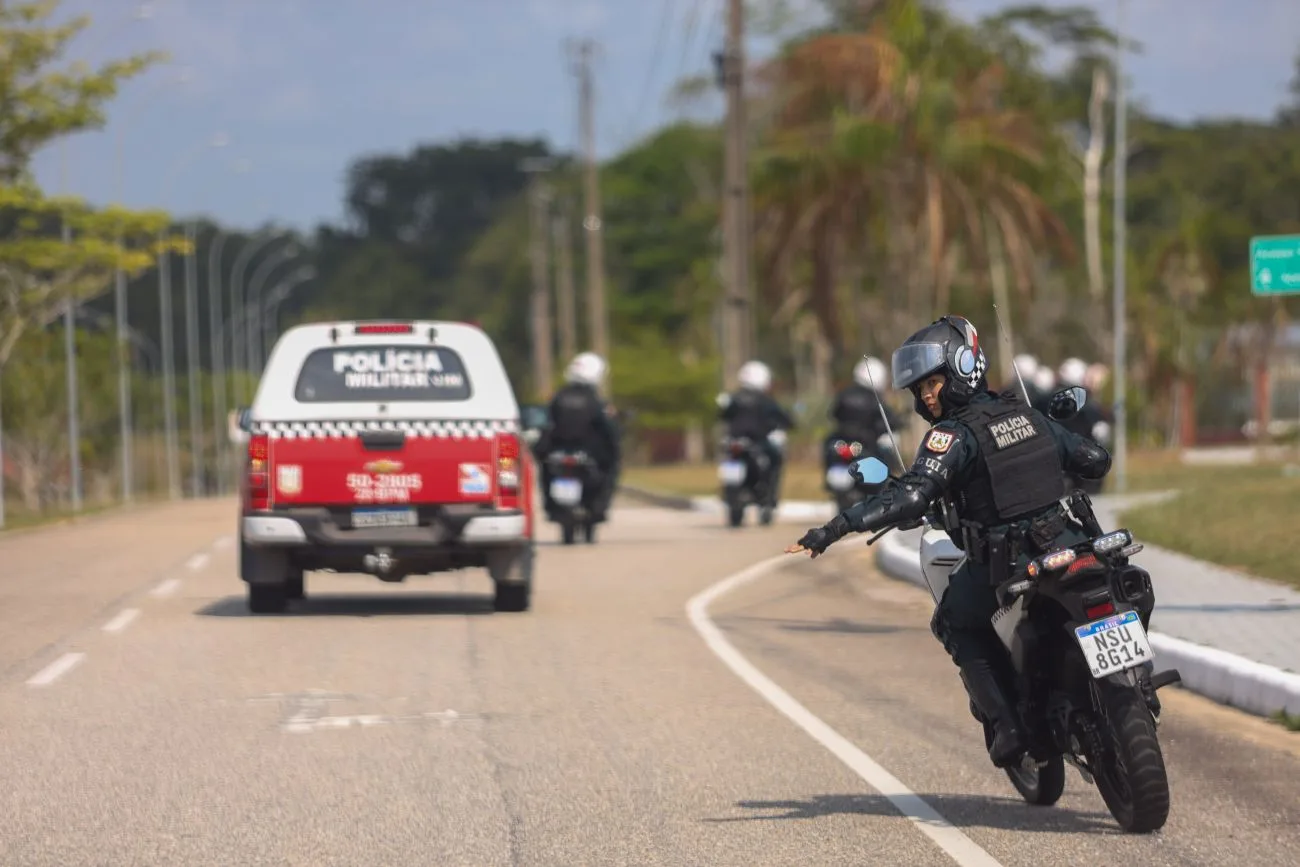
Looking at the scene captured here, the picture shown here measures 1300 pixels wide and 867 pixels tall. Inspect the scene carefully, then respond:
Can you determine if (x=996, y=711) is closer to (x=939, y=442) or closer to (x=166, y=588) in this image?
(x=939, y=442)

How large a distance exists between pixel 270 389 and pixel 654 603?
136 inches

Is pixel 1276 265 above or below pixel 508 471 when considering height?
above

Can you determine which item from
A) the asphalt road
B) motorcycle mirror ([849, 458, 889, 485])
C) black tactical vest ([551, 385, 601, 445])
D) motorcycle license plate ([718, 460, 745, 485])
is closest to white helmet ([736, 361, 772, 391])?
motorcycle license plate ([718, 460, 745, 485])

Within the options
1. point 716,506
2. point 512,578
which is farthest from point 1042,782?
point 716,506

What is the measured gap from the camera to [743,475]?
87.1ft

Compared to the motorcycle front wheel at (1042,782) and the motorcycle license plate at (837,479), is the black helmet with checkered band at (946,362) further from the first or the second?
the motorcycle license plate at (837,479)

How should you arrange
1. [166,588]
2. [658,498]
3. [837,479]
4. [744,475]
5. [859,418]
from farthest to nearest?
[658,498] → [744,475] → [837,479] → [859,418] → [166,588]

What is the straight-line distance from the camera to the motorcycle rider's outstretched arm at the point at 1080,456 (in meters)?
7.71

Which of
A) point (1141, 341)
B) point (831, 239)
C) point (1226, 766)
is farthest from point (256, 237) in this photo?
point (1226, 766)

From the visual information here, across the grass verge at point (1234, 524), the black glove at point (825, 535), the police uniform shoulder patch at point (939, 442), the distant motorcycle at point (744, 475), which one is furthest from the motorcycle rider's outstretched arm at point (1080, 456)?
the distant motorcycle at point (744, 475)

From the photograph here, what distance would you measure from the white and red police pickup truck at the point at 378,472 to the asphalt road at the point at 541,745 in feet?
1.60

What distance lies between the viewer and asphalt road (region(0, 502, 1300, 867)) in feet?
24.7

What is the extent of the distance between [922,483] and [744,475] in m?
19.1

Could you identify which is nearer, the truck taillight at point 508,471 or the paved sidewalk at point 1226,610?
the paved sidewalk at point 1226,610
